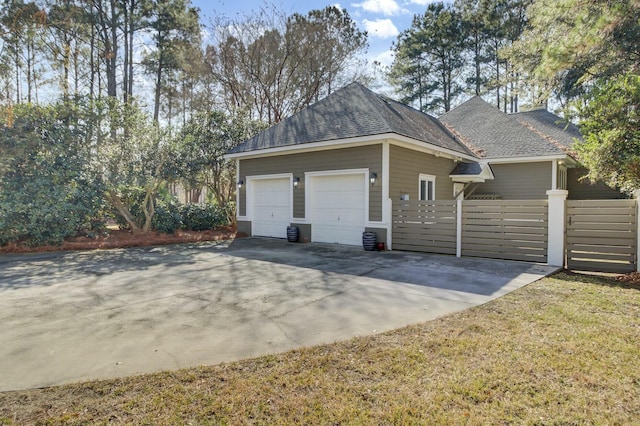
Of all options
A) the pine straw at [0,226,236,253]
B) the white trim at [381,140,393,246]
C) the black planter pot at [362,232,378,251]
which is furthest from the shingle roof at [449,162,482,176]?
the pine straw at [0,226,236,253]

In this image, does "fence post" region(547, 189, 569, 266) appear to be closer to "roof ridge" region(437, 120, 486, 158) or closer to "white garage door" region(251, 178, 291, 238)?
"roof ridge" region(437, 120, 486, 158)

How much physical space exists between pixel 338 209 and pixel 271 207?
8.90 ft

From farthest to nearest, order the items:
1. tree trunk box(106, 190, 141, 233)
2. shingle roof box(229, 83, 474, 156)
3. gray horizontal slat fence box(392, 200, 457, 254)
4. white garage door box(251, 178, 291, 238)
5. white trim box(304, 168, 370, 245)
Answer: white garage door box(251, 178, 291, 238) → tree trunk box(106, 190, 141, 233) → shingle roof box(229, 83, 474, 156) → white trim box(304, 168, 370, 245) → gray horizontal slat fence box(392, 200, 457, 254)

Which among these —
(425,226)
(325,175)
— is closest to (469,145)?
(325,175)

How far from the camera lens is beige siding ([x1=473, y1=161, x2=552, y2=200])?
12.4 metres

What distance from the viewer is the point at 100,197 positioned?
34.7 ft

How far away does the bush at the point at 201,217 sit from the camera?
1372 centimetres

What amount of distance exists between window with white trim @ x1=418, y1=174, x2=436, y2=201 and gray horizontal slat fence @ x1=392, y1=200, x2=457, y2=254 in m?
1.76

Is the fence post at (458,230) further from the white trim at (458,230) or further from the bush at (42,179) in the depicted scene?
the bush at (42,179)

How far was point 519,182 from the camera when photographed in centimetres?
1284

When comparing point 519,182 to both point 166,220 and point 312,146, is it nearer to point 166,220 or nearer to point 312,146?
point 312,146

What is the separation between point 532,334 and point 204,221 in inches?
487

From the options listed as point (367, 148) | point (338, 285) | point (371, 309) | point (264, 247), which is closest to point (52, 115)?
point (264, 247)

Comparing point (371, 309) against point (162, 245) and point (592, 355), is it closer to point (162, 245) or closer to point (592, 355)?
point (592, 355)
